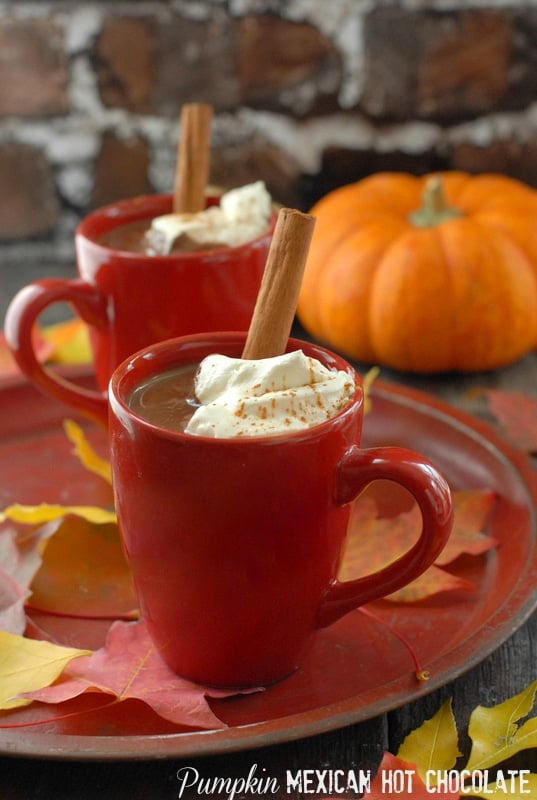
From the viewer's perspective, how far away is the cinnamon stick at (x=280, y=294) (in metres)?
0.76

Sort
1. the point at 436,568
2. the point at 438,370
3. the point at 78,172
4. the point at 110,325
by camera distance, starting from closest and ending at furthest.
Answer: the point at 436,568
the point at 110,325
the point at 438,370
the point at 78,172

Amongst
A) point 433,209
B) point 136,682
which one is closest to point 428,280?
point 433,209

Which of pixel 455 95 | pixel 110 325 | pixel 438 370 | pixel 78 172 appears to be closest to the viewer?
pixel 110 325

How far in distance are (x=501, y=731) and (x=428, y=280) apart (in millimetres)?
750

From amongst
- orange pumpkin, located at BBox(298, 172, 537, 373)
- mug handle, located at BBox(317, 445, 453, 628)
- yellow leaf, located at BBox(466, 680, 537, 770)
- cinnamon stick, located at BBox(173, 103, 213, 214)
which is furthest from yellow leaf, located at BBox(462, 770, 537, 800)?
orange pumpkin, located at BBox(298, 172, 537, 373)

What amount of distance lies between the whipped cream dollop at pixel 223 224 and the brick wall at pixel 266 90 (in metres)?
0.73

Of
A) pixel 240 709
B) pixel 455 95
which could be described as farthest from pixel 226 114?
pixel 240 709

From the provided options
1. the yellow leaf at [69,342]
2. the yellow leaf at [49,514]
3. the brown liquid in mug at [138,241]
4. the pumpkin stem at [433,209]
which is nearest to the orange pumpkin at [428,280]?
the pumpkin stem at [433,209]

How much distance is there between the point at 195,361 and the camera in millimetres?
804

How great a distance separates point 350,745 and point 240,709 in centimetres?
8

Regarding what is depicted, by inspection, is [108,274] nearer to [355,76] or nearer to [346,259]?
[346,259]

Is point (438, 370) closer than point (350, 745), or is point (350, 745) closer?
point (350, 745)

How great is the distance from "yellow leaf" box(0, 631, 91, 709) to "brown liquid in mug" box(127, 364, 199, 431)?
17cm

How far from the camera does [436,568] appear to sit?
878 millimetres
